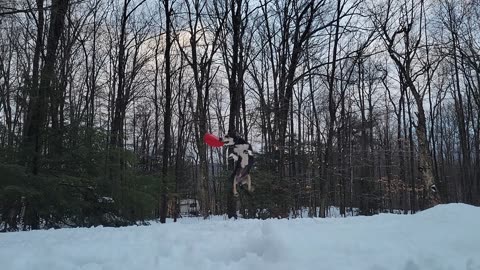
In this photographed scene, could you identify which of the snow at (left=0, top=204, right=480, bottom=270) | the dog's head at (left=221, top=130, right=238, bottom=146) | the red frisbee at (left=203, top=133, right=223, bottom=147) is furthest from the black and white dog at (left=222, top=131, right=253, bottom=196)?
the snow at (left=0, top=204, right=480, bottom=270)

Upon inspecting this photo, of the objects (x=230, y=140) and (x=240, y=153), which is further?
(x=240, y=153)

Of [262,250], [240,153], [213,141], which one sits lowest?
[262,250]

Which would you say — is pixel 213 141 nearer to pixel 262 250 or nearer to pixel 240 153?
pixel 240 153

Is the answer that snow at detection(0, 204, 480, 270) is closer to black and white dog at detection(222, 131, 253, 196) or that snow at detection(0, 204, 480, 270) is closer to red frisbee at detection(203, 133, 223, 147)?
red frisbee at detection(203, 133, 223, 147)

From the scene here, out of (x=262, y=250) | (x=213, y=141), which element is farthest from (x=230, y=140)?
(x=262, y=250)

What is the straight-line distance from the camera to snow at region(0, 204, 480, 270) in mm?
4461

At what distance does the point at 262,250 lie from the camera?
16.2 feet

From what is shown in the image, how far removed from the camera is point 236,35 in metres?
19.6

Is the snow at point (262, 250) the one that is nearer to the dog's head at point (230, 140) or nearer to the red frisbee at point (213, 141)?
the red frisbee at point (213, 141)

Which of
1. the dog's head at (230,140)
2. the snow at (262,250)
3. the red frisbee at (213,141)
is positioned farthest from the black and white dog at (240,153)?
the snow at (262,250)

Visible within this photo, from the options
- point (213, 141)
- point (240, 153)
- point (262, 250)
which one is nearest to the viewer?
point (262, 250)

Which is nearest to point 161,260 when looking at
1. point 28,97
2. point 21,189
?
point 21,189

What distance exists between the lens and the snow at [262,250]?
4.46m

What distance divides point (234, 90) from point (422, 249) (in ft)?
53.5
